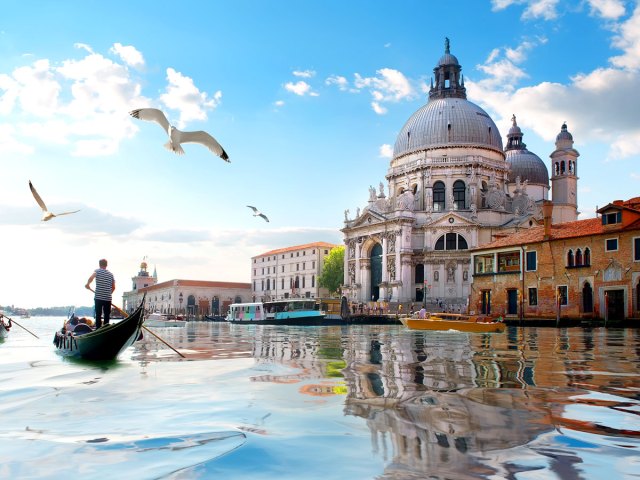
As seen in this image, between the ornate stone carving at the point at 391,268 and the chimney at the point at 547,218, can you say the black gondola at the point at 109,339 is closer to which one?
the chimney at the point at 547,218

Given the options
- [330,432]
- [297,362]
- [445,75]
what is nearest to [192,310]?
[445,75]

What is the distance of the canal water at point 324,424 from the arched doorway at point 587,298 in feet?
90.2

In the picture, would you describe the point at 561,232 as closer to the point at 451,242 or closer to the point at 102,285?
the point at 451,242

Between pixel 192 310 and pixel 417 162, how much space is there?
4731cm

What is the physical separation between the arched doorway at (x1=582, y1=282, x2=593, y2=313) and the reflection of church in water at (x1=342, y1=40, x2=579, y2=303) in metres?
18.9

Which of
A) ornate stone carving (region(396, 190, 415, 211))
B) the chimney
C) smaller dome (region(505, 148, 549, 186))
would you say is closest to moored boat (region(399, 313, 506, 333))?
the chimney

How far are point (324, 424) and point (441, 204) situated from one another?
56309mm

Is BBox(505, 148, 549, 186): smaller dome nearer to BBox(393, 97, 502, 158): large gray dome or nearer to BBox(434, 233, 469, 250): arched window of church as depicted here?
BBox(393, 97, 502, 158): large gray dome

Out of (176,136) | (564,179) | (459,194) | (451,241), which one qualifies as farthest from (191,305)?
(176,136)

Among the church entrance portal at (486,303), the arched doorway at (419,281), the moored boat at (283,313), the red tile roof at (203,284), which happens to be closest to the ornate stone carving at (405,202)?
the arched doorway at (419,281)

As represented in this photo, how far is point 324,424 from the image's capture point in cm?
465

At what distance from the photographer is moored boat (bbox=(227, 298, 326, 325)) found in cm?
4423

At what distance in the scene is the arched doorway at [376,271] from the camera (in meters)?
59.5

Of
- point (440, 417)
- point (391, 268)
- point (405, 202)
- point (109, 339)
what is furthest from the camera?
point (405, 202)
